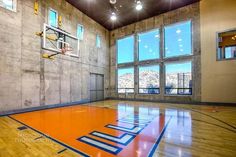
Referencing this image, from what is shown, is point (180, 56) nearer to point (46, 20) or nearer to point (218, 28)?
point (218, 28)

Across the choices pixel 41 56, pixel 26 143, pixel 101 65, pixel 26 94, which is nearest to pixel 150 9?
pixel 101 65

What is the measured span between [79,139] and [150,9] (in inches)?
385

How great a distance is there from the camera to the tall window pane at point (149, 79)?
33.7 feet

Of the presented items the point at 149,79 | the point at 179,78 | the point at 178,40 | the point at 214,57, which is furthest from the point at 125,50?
the point at 214,57

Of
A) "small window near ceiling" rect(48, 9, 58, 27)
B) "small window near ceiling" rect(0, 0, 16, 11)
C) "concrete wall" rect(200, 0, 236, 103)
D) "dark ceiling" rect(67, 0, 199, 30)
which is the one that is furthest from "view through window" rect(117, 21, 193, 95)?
"small window near ceiling" rect(0, 0, 16, 11)

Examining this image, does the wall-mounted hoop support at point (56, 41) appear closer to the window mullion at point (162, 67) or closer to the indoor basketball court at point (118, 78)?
the indoor basketball court at point (118, 78)

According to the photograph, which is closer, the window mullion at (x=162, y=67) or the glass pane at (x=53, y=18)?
the glass pane at (x=53, y=18)

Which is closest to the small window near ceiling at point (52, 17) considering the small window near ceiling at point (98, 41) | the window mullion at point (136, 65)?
the small window near ceiling at point (98, 41)

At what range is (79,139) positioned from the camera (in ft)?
9.71

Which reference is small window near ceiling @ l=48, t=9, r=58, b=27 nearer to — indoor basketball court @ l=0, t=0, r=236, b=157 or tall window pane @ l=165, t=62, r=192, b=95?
indoor basketball court @ l=0, t=0, r=236, b=157

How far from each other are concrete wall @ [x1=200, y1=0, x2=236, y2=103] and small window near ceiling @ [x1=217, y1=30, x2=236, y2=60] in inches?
11.3

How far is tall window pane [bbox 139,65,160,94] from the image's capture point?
10.3 metres

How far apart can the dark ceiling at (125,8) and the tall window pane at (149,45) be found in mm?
1477

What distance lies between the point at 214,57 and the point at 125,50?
23.1ft
